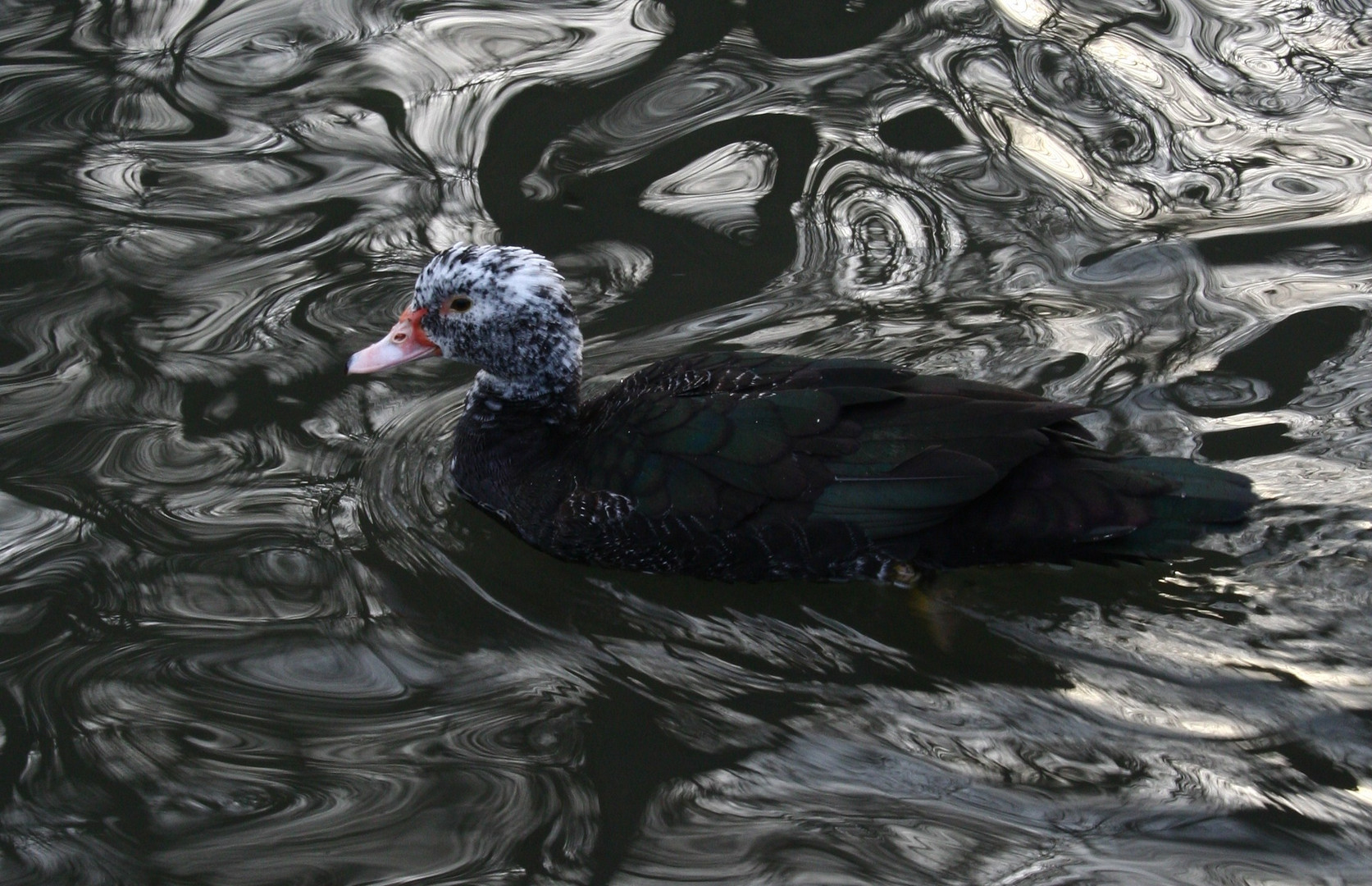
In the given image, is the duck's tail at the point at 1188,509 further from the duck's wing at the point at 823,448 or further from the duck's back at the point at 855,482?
the duck's wing at the point at 823,448

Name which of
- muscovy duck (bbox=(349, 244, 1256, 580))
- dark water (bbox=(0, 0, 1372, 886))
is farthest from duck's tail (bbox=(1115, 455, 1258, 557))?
dark water (bbox=(0, 0, 1372, 886))

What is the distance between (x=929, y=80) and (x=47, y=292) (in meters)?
4.44

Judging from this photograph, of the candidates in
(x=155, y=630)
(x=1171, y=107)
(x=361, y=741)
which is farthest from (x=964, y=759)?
(x=1171, y=107)

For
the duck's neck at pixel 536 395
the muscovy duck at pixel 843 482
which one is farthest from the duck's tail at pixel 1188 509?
the duck's neck at pixel 536 395

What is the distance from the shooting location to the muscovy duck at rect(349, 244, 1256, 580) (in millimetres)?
4398

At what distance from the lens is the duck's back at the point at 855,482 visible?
4395 mm

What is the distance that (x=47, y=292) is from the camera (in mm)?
6031

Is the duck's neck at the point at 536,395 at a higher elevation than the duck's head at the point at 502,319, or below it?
below

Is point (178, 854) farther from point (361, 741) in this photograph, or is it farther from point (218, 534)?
point (218, 534)

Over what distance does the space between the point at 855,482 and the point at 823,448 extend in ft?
0.50

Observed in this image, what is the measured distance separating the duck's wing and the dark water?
41 cm

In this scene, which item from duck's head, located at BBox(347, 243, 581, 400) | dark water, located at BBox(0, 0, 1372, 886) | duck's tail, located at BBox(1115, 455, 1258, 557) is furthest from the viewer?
duck's head, located at BBox(347, 243, 581, 400)

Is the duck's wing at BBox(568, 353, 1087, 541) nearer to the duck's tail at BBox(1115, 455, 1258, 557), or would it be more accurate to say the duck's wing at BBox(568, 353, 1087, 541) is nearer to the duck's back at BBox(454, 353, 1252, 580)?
the duck's back at BBox(454, 353, 1252, 580)

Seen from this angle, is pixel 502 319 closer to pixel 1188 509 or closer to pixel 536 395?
pixel 536 395
